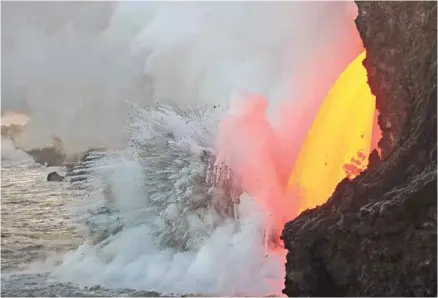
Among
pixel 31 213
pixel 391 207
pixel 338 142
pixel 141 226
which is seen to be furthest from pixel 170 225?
pixel 391 207

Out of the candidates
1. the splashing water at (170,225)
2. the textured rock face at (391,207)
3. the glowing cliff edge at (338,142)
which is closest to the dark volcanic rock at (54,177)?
the splashing water at (170,225)

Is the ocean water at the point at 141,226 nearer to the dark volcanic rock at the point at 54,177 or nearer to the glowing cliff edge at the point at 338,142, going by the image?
the dark volcanic rock at the point at 54,177

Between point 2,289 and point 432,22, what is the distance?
475 cm

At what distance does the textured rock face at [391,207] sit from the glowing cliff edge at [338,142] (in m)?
0.68

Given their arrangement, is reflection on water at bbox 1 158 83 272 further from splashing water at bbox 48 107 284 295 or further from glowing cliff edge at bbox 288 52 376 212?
glowing cliff edge at bbox 288 52 376 212

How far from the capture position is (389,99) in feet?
17.0

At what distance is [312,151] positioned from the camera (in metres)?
6.40

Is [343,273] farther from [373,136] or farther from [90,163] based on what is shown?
[90,163]

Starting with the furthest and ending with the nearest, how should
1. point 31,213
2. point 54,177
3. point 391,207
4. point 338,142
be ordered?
point 54,177, point 31,213, point 338,142, point 391,207

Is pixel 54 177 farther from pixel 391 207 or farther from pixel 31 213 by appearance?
pixel 391 207

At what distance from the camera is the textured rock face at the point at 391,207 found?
4027mm

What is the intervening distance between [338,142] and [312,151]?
0.41m

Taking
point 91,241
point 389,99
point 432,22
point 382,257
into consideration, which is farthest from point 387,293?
point 91,241

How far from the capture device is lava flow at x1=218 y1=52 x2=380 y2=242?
594 centimetres
